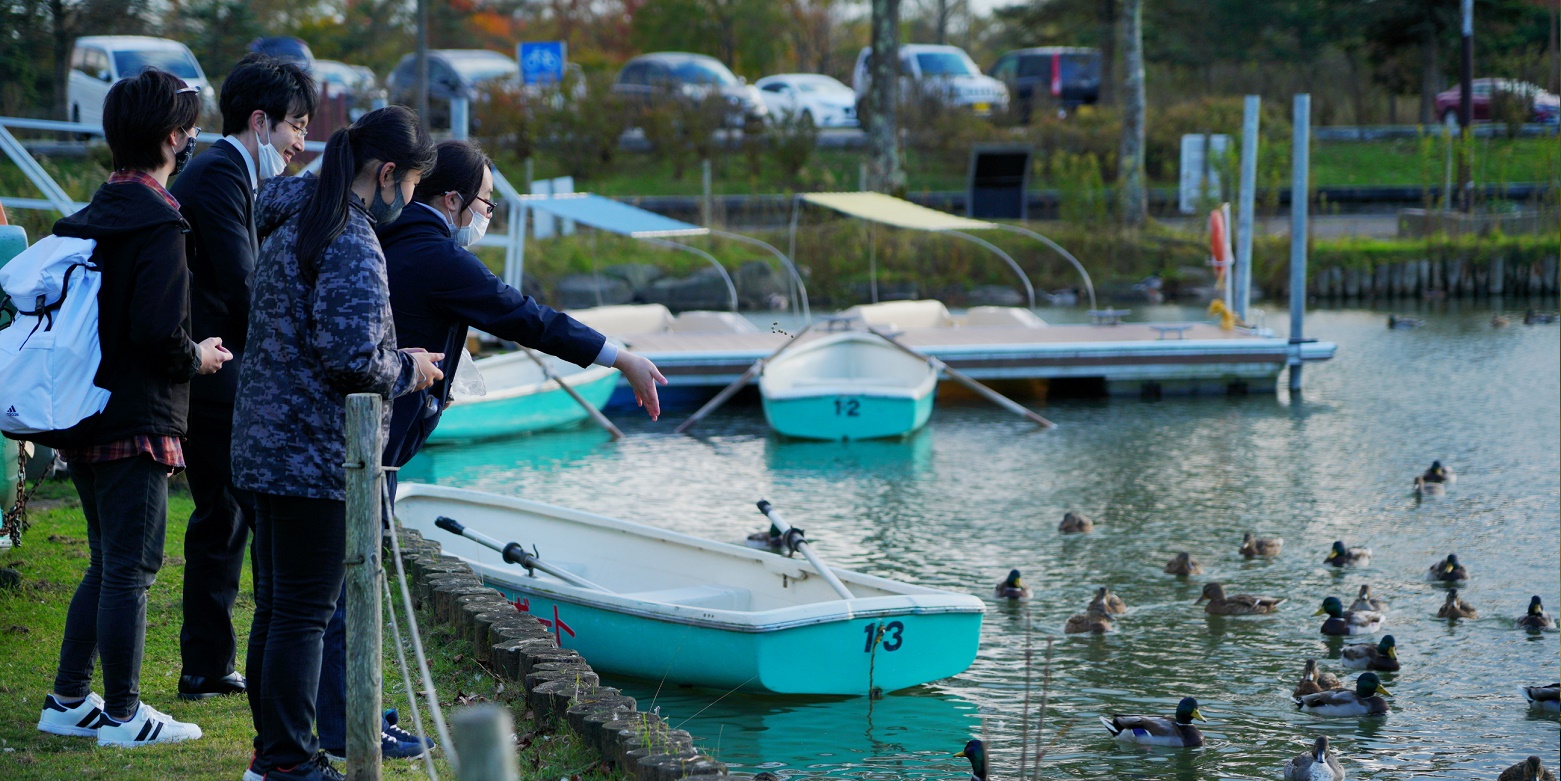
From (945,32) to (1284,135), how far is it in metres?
22.0

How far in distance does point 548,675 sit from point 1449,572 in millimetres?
6212

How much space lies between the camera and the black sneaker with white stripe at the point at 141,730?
4.29 metres

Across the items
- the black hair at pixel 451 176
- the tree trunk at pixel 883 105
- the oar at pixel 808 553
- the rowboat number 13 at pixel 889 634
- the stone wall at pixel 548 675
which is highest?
the tree trunk at pixel 883 105

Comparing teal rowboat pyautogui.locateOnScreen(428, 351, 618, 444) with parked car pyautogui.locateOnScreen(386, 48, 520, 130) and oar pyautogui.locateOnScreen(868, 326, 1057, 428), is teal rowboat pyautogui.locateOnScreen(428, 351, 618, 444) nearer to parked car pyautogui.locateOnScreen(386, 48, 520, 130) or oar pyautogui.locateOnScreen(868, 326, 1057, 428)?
oar pyautogui.locateOnScreen(868, 326, 1057, 428)

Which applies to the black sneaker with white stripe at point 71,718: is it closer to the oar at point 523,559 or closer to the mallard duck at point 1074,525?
the oar at point 523,559

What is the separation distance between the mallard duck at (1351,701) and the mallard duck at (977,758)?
1963 millimetres

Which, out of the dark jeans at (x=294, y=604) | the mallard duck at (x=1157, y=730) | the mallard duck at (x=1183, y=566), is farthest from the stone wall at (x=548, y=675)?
the mallard duck at (x=1183, y=566)

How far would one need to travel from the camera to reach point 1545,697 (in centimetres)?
683

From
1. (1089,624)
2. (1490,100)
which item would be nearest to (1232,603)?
(1089,624)

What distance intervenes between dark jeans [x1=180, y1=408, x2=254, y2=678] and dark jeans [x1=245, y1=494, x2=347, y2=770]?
902mm

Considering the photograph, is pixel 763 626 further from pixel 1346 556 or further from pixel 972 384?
pixel 972 384

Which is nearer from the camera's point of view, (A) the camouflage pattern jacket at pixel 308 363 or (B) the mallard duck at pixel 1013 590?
(A) the camouflage pattern jacket at pixel 308 363

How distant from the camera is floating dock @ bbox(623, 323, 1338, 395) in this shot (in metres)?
16.5

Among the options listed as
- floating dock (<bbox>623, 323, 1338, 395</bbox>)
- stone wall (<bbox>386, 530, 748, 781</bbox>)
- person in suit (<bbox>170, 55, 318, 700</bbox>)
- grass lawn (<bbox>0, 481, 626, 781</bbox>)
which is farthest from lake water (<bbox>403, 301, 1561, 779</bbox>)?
person in suit (<bbox>170, 55, 318, 700</bbox>)
